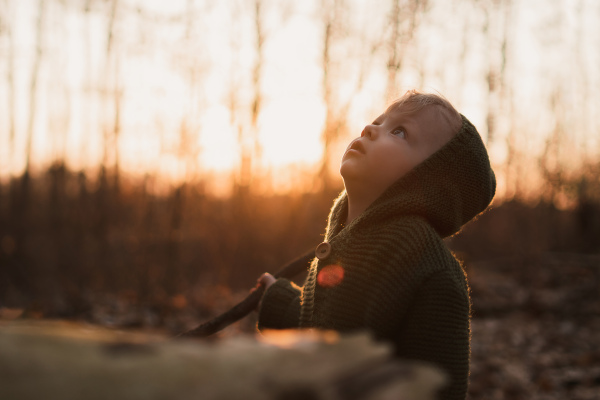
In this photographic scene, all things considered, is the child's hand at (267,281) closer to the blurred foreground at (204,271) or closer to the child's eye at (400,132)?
the child's eye at (400,132)

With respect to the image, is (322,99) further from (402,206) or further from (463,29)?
(402,206)

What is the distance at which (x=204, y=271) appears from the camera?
1117 cm

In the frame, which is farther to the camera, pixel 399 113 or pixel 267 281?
pixel 267 281

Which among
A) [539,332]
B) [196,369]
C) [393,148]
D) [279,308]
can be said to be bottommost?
[539,332]

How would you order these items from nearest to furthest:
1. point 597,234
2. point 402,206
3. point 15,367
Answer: point 15,367, point 402,206, point 597,234

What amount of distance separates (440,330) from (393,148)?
73 cm

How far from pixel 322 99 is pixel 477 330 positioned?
6.15 m

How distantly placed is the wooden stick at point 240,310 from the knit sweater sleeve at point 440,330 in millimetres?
610

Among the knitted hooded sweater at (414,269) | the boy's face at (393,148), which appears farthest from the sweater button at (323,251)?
the boy's face at (393,148)

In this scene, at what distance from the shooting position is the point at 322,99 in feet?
34.9

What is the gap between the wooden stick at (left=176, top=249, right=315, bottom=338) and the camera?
187 centimetres

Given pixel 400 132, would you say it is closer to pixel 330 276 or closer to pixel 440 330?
pixel 330 276

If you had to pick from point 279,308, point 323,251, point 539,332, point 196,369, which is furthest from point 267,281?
point 539,332

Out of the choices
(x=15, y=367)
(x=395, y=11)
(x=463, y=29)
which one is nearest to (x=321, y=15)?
(x=395, y=11)
